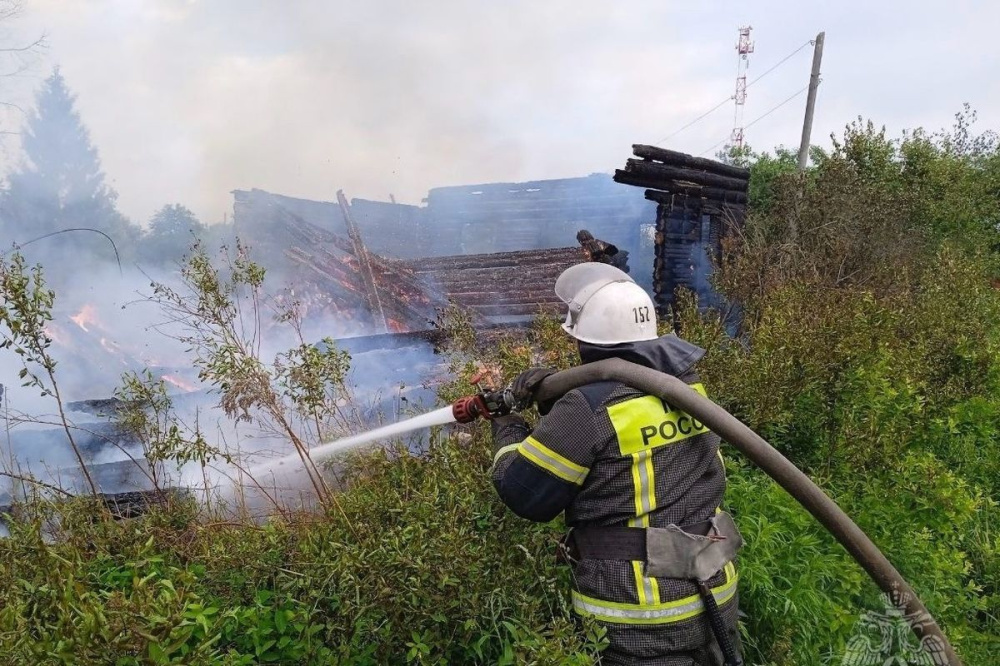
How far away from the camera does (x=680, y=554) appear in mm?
2098

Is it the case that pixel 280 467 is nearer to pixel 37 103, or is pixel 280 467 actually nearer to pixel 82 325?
pixel 82 325

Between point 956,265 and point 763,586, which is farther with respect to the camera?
point 956,265

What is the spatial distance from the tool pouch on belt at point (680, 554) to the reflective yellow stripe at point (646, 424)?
29cm

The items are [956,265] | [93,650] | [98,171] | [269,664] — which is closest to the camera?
[93,650]

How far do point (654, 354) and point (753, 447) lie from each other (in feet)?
1.47

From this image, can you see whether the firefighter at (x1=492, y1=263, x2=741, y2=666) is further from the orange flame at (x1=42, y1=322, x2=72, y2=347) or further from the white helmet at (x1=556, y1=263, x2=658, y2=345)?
the orange flame at (x1=42, y1=322, x2=72, y2=347)

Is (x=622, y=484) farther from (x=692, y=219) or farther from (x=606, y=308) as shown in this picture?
(x=692, y=219)

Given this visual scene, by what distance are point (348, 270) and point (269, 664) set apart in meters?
9.81

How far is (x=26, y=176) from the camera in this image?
466 inches

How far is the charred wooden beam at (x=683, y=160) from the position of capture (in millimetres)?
10766

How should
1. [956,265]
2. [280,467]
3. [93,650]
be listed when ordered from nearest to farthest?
[93,650], [280,467], [956,265]

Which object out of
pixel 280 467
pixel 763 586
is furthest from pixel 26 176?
pixel 763 586

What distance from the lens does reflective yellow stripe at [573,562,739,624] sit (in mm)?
2076

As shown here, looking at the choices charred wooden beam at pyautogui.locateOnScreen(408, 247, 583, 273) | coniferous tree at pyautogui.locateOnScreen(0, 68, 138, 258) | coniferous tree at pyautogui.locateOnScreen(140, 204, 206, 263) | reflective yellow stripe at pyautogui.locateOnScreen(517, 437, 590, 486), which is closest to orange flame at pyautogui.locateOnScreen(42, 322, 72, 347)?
coniferous tree at pyautogui.locateOnScreen(0, 68, 138, 258)
